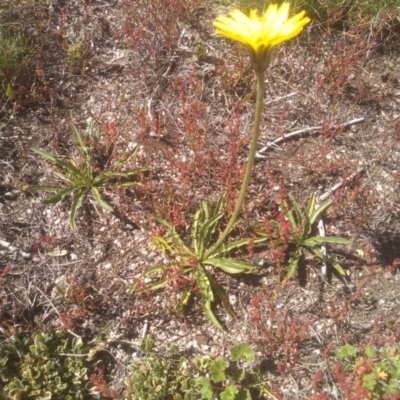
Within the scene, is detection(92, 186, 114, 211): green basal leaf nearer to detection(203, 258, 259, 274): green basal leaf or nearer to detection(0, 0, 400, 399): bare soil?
detection(0, 0, 400, 399): bare soil

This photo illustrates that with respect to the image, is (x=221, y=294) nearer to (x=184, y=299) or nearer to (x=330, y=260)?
(x=184, y=299)

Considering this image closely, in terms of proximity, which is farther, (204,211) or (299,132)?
(299,132)

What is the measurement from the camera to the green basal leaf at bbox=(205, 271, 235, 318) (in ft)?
7.87

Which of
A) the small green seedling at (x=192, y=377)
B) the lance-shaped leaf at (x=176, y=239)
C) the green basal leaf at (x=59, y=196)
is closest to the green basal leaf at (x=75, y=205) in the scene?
the green basal leaf at (x=59, y=196)

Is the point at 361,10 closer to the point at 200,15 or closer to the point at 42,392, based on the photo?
the point at 200,15

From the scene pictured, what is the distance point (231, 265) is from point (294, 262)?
34 centimetres

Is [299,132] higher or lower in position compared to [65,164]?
higher

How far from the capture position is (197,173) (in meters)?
2.83

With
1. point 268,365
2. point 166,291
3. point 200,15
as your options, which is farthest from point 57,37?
point 268,365

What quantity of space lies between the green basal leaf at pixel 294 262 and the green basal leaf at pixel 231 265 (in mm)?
179

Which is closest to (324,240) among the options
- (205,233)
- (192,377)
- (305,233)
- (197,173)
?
(305,233)

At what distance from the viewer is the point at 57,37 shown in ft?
11.2

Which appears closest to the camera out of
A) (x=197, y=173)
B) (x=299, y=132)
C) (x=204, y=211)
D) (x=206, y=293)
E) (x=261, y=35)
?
(x=261, y=35)

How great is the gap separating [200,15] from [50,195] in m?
1.83
